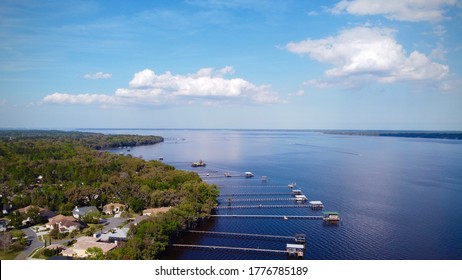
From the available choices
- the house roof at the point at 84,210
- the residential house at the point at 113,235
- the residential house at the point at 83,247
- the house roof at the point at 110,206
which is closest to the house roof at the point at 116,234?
the residential house at the point at 113,235

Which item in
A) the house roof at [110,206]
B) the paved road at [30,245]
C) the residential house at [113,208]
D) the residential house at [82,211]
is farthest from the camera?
the house roof at [110,206]

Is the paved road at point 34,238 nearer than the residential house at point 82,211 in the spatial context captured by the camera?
Yes

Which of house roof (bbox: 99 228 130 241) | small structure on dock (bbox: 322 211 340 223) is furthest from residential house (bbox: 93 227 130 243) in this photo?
small structure on dock (bbox: 322 211 340 223)

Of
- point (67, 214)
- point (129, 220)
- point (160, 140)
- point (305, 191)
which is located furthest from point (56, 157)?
point (160, 140)

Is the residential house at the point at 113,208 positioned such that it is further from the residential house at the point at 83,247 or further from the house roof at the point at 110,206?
the residential house at the point at 83,247

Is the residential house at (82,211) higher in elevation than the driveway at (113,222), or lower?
higher

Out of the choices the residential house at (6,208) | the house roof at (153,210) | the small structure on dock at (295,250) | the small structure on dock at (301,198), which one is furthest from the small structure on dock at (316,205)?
the residential house at (6,208)

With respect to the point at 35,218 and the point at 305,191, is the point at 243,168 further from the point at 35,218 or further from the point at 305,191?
the point at 35,218

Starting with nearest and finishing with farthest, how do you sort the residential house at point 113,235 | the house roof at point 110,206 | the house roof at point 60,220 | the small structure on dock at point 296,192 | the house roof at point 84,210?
the residential house at point 113,235, the house roof at point 60,220, the house roof at point 84,210, the house roof at point 110,206, the small structure on dock at point 296,192

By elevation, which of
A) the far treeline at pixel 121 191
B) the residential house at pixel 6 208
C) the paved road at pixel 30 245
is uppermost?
the far treeline at pixel 121 191
